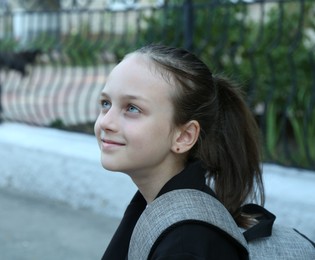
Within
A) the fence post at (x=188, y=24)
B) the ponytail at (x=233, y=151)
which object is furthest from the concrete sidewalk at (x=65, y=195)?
the ponytail at (x=233, y=151)

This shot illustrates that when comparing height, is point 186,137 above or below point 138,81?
below

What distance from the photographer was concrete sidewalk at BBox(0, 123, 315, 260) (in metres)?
3.76

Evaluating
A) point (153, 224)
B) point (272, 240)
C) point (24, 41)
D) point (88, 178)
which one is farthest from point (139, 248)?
point (24, 41)

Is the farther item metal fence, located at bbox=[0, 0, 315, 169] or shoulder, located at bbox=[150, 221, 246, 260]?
metal fence, located at bbox=[0, 0, 315, 169]

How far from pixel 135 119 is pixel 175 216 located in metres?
0.30

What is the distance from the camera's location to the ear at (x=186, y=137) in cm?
168

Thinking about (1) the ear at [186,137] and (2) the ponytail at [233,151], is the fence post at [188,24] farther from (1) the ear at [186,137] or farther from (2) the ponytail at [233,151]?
(1) the ear at [186,137]

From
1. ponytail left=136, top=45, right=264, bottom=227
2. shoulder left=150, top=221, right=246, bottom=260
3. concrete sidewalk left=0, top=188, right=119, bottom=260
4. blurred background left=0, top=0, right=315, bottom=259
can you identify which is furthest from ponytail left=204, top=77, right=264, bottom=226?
blurred background left=0, top=0, right=315, bottom=259

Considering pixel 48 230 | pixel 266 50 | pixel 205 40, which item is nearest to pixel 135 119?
pixel 48 230

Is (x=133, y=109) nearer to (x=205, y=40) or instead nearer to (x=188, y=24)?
(x=188, y=24)

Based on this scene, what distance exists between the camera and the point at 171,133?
166 centimetres

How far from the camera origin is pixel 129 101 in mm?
1594

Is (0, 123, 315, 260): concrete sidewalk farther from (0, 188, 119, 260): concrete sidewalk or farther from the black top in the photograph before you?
the black top

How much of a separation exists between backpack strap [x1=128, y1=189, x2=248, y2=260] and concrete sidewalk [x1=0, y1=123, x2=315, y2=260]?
223 cm
